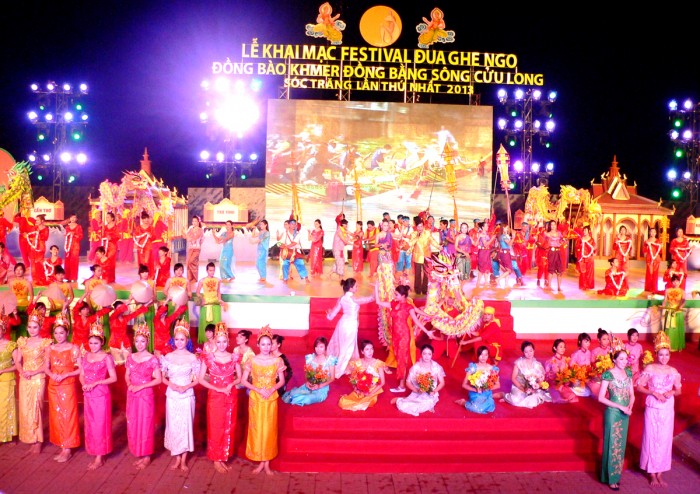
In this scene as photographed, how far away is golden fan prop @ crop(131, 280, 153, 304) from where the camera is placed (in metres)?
7.45

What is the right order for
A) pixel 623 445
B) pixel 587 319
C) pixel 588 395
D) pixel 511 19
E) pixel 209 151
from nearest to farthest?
pixel 623 445
pixel 588 395
pixel 587 319
pixel 209 151
pixel 511 19

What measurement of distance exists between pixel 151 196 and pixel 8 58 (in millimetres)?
7581

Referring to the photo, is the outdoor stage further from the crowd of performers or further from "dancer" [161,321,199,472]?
"dancer" [161,321,199,472]

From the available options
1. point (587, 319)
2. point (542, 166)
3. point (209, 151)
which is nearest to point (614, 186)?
point (542, 166)

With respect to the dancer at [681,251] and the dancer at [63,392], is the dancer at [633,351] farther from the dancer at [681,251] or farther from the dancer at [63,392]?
the dancer at [63,392]

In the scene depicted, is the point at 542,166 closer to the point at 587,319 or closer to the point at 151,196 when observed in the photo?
→ the point at 587,319

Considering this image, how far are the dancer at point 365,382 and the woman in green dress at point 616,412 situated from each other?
2.12 metres

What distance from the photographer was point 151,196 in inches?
525

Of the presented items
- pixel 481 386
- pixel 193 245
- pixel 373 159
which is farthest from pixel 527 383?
pixel 373 159

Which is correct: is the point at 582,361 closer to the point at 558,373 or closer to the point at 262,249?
the point at 558,373

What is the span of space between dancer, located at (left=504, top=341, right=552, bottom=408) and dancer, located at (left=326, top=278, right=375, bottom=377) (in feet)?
5.94

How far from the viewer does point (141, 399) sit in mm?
5414

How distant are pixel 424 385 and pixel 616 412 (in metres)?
1.77

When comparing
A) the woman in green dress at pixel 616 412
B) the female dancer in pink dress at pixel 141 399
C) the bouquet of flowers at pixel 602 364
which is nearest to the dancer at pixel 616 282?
the bouquet of flowers at pixel 602 364
